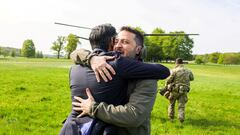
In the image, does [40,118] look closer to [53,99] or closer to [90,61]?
[53,99]

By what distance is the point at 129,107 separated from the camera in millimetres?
2855

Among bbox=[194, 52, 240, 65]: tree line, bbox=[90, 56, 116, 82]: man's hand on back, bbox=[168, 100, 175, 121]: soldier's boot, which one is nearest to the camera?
bbox=[90, 56, 116, 82]: man's hand on back

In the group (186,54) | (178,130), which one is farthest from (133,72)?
(186,54)

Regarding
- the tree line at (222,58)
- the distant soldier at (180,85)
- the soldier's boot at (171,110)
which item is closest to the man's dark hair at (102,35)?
the distant soldier at (180,85)

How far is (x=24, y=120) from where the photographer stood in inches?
417

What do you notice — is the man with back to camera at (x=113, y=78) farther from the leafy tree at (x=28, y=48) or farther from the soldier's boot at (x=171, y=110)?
the leafy tree at (x=28, y=48)

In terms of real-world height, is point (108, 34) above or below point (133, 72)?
above

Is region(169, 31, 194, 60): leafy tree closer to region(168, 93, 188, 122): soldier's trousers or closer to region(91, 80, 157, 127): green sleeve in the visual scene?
region(168, 93, 188, 122): soldier's trousers

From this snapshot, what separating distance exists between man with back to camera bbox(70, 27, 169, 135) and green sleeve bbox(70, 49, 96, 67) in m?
0.08

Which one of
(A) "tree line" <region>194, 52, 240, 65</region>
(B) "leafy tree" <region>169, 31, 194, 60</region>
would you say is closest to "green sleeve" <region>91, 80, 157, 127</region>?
(B) "leafy tree" <region>169, 31, 194, 60</region>

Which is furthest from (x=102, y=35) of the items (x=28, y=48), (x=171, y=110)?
(x=28, y=48)

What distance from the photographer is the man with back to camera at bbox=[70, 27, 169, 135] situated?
9.34ft

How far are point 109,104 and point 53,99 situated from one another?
13.2 metres

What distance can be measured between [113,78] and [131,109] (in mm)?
282
